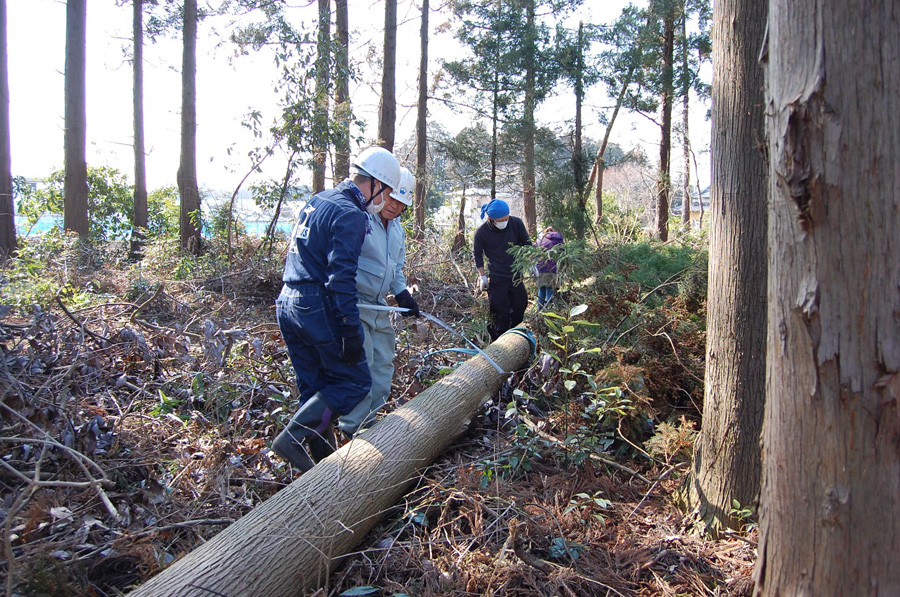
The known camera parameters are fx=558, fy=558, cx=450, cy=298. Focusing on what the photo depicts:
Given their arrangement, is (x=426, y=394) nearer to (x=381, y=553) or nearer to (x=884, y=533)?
(x=381, y=553)

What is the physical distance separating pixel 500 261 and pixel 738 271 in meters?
4.06

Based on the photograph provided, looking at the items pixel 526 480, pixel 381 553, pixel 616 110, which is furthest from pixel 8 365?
pixel 616 110

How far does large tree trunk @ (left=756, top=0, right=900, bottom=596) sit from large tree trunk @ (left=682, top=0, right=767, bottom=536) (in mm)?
1012

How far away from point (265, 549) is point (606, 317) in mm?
3040

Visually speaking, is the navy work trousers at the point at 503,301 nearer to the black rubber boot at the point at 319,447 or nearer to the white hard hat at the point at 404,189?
the white hard hat at the point at 404,189

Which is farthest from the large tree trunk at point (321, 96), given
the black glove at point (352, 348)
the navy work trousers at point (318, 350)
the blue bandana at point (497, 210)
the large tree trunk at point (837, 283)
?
the large tree trunk at point (837, 283)

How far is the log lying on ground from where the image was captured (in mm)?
2006

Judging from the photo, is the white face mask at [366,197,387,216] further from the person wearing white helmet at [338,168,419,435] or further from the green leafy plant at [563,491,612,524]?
the green leafy plant at [563,491,612,524]

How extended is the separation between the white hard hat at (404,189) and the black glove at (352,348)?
970mm

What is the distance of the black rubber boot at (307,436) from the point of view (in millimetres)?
3176

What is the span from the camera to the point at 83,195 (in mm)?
11336

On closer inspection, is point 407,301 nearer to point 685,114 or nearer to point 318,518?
point 318,518

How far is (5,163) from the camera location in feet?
31.7

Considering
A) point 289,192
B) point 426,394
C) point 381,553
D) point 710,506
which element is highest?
point 289,192
